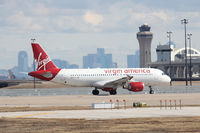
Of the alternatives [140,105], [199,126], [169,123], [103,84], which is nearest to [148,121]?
[169,123]

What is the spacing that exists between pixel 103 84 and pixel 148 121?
4206cm

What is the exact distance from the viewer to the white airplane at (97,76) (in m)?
74.8

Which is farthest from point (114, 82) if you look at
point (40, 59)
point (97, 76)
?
point (40, 59)

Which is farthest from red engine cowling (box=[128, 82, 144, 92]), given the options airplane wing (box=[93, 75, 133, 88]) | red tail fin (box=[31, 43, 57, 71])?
red tail fin (box=[31, 43, 57, 71])

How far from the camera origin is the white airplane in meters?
74.8

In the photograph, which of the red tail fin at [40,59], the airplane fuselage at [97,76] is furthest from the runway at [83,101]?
the airplane fuselage at [97,76]

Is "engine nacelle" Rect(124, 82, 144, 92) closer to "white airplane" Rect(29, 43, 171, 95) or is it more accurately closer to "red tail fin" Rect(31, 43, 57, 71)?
"white airplane" Rect(29, 43, 171, 95)

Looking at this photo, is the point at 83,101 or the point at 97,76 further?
the point at 97,76

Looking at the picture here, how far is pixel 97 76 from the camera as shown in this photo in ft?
254

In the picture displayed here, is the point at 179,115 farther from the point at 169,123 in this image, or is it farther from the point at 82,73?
the point at 82,73

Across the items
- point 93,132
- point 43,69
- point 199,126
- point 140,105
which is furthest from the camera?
point 43,69

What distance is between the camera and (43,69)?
75000mm

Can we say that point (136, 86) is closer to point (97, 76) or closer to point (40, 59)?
point (97, 76)

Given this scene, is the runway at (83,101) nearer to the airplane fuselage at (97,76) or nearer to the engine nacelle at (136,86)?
the engine nacelle at (136,86)
